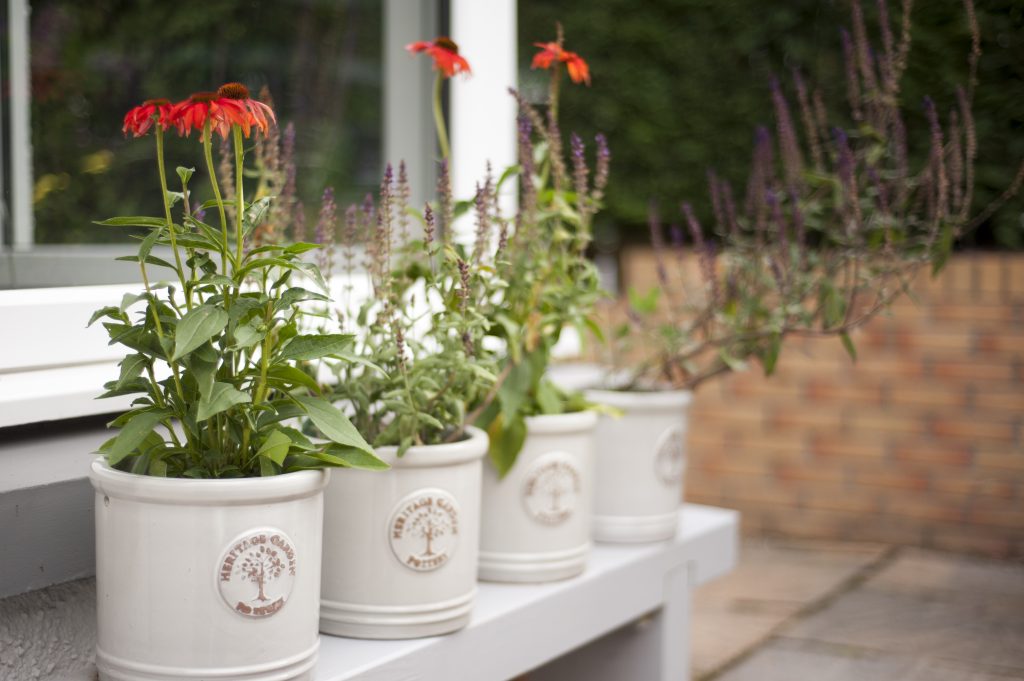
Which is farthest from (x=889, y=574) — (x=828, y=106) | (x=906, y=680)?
(x=828, y=106)

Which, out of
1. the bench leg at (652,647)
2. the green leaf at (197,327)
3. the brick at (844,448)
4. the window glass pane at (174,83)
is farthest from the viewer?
the brick at (844,448)

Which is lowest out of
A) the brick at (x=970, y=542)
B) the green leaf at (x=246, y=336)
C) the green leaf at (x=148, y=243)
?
the brick at (x=970, y=542)

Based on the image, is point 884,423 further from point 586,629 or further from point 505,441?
point 505,441

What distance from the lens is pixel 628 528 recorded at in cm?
201

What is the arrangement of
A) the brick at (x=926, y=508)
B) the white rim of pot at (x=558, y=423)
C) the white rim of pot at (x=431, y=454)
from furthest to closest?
the brick at (x=926, y=508)
the white rim of pot at (x=558, y=423)
the white rim of pot at (x=431, y=454)

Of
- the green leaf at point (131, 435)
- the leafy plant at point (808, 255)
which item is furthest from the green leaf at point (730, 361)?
the green leaf at point (131, 435)

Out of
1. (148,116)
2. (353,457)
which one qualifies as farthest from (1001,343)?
(148,116)

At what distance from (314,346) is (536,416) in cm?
55

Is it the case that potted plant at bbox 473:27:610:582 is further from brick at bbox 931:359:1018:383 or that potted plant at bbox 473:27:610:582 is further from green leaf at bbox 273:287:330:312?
brick at bbox 931:359:1018:383

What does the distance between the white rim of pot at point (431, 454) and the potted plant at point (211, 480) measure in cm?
11

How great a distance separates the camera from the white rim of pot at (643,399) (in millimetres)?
1991

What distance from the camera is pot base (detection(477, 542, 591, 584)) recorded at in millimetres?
1738

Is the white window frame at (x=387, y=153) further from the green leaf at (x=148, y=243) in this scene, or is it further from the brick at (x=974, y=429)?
the brick at (x=974, y=429)

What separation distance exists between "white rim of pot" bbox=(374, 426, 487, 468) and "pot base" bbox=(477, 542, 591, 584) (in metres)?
0.32
